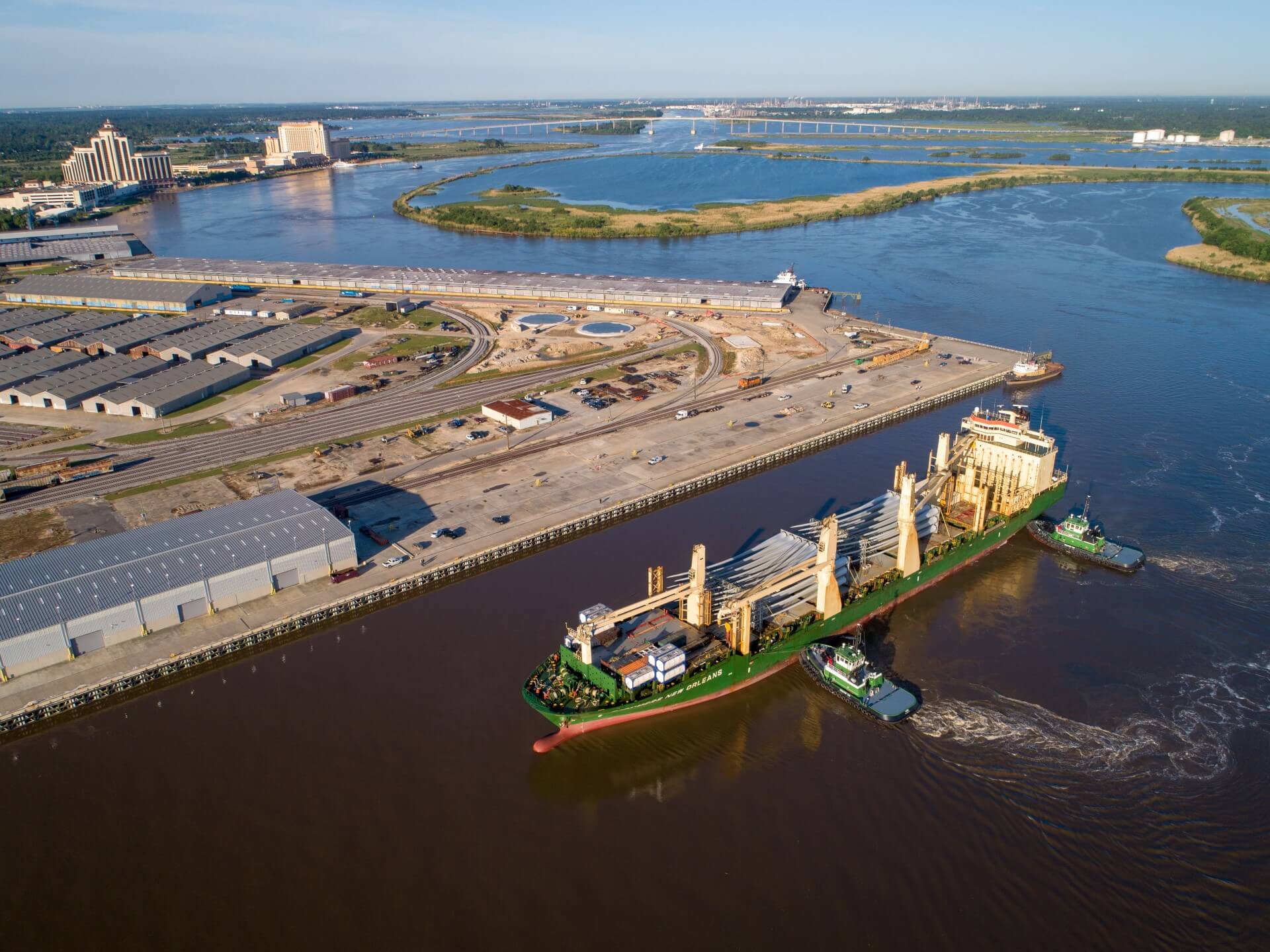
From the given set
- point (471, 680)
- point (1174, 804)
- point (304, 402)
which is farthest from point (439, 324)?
point (1174, 804)

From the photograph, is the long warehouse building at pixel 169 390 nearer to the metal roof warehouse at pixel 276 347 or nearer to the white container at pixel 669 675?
the metal roof warehouse at pixel 276 347

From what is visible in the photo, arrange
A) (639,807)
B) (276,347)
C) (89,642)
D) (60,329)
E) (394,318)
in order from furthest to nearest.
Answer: (394,318), (60,329), (276,347), (89,642), (639,807)

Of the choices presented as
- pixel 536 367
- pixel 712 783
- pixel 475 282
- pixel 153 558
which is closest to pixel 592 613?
pixel 712 783

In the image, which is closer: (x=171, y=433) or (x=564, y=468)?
(x=564, y=468)

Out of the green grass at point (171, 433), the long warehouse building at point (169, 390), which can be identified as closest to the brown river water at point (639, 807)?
the green grass at point (171, 433)

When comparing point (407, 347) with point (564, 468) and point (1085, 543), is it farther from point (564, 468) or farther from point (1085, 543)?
point (1085, 543)

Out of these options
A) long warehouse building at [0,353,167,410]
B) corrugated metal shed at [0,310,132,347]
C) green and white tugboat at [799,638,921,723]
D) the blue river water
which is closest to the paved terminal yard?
the blue river water
